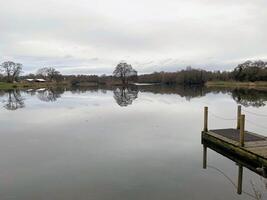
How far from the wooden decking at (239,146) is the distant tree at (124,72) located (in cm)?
9551

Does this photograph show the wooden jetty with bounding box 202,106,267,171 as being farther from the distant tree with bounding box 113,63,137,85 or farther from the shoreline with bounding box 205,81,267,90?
the distant tree with bounding box 113,63,137,85

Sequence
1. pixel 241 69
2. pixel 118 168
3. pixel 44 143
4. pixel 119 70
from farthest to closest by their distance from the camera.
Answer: pixel 119 70
pixel 241 69
pixel 44 143
pixel 118 168

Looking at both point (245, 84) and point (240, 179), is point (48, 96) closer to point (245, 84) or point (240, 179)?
point (240, 179)

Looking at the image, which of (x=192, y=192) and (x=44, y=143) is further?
(x=44, y=143)

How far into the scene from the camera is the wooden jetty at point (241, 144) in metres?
9.82

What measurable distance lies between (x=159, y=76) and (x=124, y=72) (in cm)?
2865

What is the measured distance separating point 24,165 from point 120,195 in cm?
413

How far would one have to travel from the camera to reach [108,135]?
15.4 metres

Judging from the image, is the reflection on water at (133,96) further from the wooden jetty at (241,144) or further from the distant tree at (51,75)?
the distant tree at (51,75)

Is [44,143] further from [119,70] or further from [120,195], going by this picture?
[119,70]

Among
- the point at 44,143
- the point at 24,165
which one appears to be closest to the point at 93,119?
the point at 44,143

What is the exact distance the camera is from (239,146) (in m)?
10.8

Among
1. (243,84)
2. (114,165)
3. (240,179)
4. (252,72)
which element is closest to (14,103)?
(114,165)

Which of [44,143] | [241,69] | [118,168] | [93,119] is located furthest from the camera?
[241,69]
